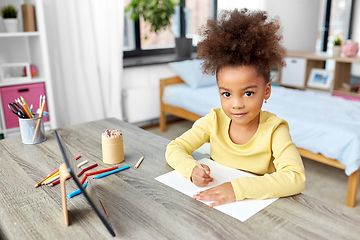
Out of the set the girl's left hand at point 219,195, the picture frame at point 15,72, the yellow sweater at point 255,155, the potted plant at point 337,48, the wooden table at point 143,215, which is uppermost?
the potted plant at point 337,48

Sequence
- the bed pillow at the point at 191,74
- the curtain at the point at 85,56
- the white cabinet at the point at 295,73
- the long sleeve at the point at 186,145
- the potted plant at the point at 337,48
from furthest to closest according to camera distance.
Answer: the white cabinet at the point at 295,73
the potted plant at the point at 337,48
the bed pillow at the point at 191,74
the curtain at the point at 85,56
the long sleeve at the point at 186,145

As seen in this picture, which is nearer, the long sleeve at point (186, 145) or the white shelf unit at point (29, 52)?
the long sleeve at point (186, 145)

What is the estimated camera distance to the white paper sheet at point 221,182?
0.76m

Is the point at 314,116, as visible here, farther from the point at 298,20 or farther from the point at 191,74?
the point at 298,20

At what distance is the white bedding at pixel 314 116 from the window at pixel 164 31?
0.71 meters

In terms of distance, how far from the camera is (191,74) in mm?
3117

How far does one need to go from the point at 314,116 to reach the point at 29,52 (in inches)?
84.7

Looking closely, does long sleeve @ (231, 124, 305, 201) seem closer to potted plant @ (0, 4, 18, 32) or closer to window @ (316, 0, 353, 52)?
potted plant @ (0, 4, 18, 32)

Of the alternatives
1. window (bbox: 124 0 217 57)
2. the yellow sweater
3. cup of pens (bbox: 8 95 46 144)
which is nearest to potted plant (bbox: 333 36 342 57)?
window (bbox: 124 0 217 57)

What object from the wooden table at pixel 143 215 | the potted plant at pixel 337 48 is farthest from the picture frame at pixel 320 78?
the wooden table at pixel 143 215

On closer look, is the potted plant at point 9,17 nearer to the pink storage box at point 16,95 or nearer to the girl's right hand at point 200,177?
the pink storage box at point 16,95

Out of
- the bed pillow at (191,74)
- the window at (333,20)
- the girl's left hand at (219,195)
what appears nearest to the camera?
the girl's left hand at (219,195)

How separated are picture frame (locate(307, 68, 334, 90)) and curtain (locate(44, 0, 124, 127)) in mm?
2140

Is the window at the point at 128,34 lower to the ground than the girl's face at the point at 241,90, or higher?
higher
